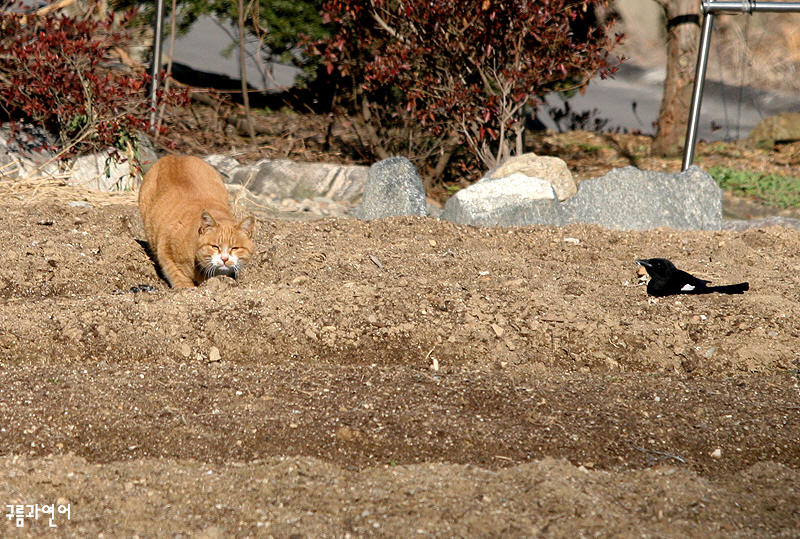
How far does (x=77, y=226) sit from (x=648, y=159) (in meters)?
6.50

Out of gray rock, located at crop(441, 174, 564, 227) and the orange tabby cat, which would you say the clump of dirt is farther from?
gray rock, located at crop(441, 174, 564, 227)

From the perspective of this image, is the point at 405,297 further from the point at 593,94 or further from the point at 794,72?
the point at 794,72

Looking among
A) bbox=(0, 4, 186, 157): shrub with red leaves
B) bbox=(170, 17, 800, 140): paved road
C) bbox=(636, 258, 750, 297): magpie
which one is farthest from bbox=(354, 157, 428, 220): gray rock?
bbox=(170, 17, 800, 140): paved road

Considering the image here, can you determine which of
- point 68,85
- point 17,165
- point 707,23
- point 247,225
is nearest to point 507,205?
point 247,225

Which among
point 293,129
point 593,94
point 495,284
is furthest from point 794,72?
point 495,284

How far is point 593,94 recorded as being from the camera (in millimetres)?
16328

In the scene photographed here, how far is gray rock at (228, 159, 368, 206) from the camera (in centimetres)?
718

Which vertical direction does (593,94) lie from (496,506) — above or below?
above

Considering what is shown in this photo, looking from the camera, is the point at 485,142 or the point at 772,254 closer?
the point at 772,254

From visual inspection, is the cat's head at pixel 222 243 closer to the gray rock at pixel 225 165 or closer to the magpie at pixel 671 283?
the magpie at pixel 671 283

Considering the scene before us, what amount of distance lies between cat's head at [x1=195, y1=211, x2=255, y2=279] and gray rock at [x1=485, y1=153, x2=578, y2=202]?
8.49 ft

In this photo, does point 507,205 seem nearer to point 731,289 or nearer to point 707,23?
point 731,289

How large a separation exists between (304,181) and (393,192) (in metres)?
1.40

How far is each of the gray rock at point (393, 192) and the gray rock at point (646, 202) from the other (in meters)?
1.16
